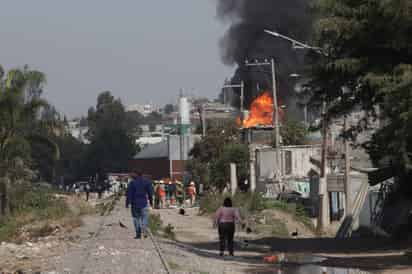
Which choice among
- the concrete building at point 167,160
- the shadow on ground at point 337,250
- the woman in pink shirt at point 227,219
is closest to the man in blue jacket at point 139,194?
the shadow on ground at point 337,250

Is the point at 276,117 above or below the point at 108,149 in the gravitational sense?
below

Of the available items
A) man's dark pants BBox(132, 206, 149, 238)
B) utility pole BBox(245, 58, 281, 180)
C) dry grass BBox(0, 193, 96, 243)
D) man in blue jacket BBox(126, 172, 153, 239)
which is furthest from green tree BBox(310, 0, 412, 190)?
utility pole BBox(245, 58, 281, 180)

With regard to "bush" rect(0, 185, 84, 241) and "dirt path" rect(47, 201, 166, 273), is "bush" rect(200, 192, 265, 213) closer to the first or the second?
"bush" rect(0, 185, 84, 241)

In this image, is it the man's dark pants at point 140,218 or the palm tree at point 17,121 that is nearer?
the man's dark pants at point 140,218

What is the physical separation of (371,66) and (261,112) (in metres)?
43.9

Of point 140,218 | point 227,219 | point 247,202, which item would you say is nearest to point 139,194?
point 140,218

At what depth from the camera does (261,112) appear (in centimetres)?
6681

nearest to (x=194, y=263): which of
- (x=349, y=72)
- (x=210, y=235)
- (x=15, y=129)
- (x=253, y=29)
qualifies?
(x=349, y=72)

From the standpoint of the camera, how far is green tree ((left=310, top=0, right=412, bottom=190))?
66.3ft

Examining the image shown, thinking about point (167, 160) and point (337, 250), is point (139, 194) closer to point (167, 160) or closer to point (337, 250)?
point (337, 250)

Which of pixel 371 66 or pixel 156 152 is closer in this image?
pixel 371 66

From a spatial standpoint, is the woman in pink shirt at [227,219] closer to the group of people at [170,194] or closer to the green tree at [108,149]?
the group of people at [170,194]

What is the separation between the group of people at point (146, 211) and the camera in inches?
883

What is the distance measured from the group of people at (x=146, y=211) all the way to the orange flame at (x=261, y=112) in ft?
136
